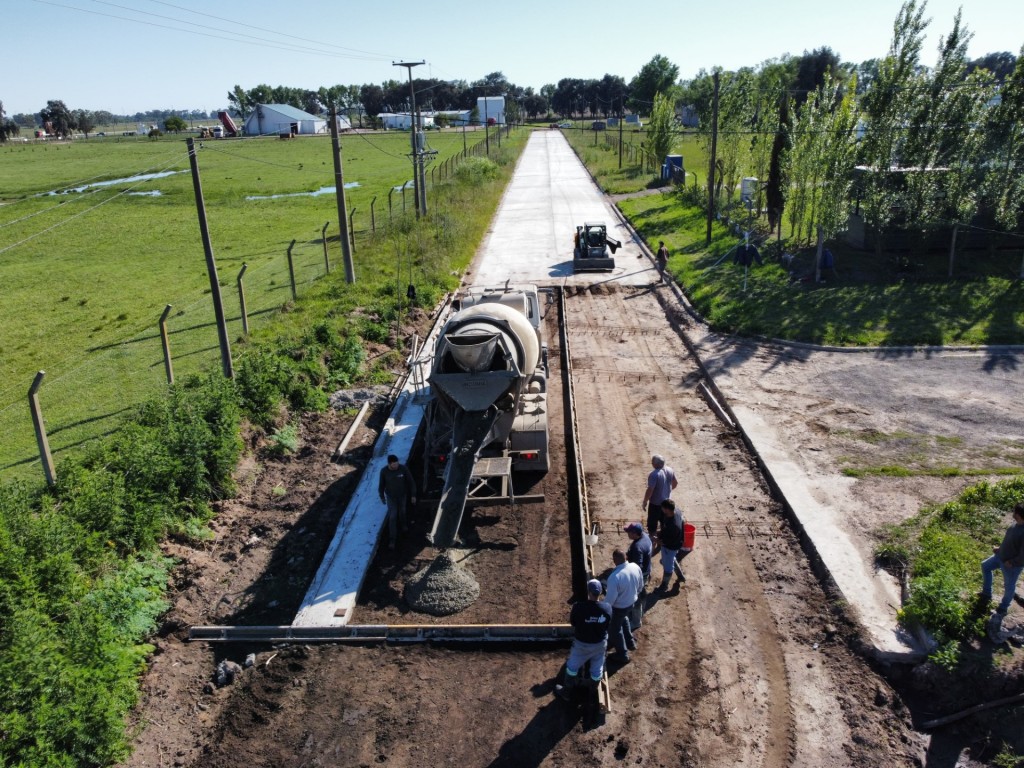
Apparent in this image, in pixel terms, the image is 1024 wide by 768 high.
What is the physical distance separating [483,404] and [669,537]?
159 inches

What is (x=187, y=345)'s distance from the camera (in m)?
20.3

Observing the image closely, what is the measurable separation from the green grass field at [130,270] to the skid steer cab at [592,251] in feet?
27.8

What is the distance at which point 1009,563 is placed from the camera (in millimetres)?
9453

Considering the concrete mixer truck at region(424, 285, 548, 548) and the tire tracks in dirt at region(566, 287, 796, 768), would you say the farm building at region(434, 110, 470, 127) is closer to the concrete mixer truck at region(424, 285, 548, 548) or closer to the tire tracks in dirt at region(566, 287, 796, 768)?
the tire tracks in dirt at region(566, 287, 796, 768)

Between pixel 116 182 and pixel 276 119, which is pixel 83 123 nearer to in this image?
pixel 276 119

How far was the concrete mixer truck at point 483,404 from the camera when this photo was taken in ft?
41.9

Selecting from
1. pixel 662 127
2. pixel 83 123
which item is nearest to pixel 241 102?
pixel 83 123

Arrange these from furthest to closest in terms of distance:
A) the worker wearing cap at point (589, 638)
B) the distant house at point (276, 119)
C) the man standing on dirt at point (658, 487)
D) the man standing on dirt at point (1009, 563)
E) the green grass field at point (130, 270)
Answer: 1. the distant house at point (276, 119)
2. the green grass field at point (130, 270)
3. the man standing on dirt at point (658, 487)
4. the man standing on dirt at point (1009, 563)
5. the worker wearing cap at point (589, 638)

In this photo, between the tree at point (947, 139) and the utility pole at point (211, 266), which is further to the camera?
the tree at point (947, 139)

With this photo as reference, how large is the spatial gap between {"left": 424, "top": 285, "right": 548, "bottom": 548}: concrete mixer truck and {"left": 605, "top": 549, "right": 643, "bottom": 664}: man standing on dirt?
11.8ft

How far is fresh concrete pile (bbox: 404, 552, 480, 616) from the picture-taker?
10.6m

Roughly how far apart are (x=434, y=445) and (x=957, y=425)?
11.4 m

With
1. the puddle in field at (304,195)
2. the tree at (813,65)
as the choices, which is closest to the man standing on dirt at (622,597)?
the puddle in field at (304,195)

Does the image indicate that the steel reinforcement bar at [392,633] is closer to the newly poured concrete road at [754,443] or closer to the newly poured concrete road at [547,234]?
the newly poured concrete road at [754,443]
